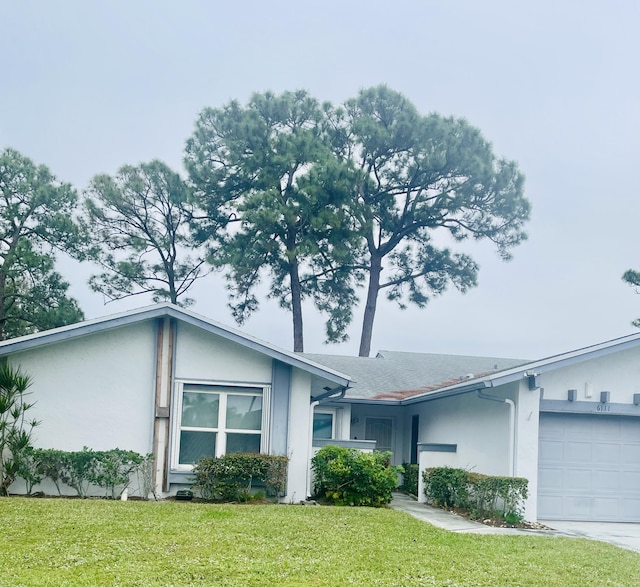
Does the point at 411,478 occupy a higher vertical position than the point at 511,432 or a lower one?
lower

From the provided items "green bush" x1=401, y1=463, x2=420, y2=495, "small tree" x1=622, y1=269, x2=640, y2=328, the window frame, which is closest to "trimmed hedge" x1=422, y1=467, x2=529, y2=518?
"green bush" x1=401, y1=463, x2=420, y2=495

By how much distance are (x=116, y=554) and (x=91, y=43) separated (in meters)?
15.7

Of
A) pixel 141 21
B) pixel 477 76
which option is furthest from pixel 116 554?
pixel 477 76

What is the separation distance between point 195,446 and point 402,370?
10.7 meters

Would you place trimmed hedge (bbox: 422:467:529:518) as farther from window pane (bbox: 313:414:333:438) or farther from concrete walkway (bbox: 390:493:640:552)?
window pane (bbox: 313:414:333:438)

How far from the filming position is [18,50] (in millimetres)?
20156

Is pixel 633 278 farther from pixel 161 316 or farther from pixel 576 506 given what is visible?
pixel 161 316

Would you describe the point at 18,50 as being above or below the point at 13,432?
above

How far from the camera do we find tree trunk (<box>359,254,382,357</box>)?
1287 inches

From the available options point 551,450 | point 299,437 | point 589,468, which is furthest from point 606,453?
point 299,437

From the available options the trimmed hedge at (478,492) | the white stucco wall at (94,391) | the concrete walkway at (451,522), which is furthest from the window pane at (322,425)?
the white stucco wall at (94,391)

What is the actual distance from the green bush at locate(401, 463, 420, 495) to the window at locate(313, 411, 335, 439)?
2.33m

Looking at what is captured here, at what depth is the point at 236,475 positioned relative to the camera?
14344mm

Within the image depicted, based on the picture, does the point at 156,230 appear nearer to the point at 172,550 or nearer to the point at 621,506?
the point at 621,506
